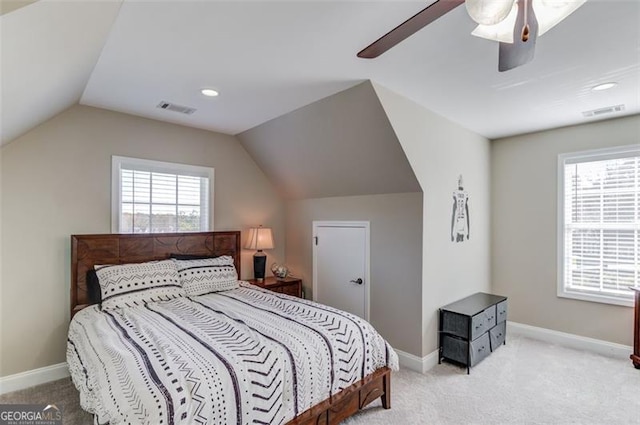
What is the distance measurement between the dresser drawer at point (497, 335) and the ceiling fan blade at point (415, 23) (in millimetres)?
3079

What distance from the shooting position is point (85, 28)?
1.67 metres

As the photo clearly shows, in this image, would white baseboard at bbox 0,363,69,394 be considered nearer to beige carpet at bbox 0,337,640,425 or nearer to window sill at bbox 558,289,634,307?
beige carpet at bbox 0,337,640,425

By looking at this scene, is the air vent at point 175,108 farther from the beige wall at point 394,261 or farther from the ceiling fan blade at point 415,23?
the ceiling fan blade at point 415,23

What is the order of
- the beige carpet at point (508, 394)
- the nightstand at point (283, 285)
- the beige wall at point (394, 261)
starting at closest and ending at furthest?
the beige carpet at point (508, 394)
the beige wall at point (394, 261)
the nightstand at point (283, 285)

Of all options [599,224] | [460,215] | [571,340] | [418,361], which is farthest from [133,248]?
[599,224]

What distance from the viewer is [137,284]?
278cm

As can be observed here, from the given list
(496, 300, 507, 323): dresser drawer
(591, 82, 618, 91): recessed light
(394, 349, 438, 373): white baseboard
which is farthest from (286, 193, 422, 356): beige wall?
(591, 82, 618, 91): recessed light

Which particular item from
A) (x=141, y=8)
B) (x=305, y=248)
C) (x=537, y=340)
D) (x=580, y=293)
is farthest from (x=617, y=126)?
(x=141, y=8)

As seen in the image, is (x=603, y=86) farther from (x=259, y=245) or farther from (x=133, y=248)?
(x=133, y=248)

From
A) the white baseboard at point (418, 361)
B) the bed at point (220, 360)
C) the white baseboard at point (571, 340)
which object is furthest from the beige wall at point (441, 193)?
the bed at point (220, 360)

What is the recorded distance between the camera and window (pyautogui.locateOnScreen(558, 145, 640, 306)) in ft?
11.1

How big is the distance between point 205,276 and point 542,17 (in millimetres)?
3128

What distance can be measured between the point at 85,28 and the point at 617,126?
15.5ft

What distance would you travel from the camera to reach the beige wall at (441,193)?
3018 mm
